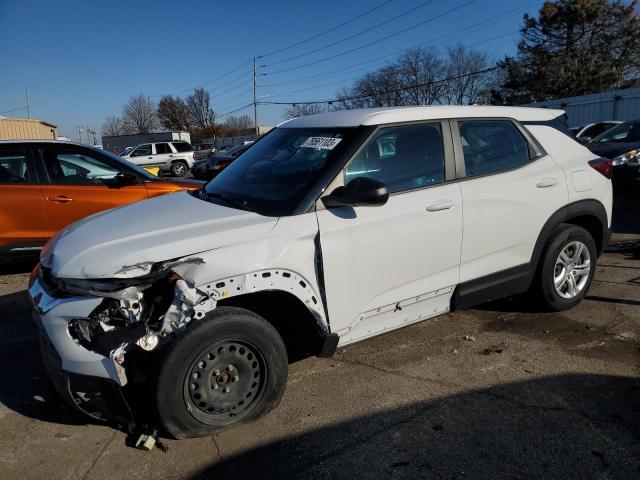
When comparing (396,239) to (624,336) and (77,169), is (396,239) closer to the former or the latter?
(624,336)

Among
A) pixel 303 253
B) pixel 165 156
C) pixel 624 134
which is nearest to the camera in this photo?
pixel 303 253

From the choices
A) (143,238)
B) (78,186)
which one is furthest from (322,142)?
(78,186)

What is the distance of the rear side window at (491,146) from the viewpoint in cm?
366

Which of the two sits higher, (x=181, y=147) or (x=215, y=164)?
(x=181, y=147)

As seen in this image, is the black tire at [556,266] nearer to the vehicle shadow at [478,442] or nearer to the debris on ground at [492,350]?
the debris on ground at [492,350]

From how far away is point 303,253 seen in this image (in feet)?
9.36

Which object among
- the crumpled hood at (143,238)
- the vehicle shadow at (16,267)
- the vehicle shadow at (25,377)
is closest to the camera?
the crumpled hood at (143,238)

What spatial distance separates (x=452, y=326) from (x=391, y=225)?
5.07 feet

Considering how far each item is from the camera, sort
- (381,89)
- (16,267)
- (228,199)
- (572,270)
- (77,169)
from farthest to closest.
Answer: (381,89) → (16,267) → (77,169) → (572,270) → (228,199)

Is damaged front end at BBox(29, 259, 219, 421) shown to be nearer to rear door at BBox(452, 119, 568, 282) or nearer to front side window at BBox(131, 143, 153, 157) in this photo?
rear door at BBox(452, 119, 568, 282)

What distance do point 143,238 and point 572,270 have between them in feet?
11.7

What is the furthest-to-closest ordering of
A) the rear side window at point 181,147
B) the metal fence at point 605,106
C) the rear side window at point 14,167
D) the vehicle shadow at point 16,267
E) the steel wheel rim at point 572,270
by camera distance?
the rear side window at point 181,147 → the metal fence at point 605,106 → the vehicle shadow at point 16,267 → the rear side window at point 14,167 → the steel wheel rim at point 572,270

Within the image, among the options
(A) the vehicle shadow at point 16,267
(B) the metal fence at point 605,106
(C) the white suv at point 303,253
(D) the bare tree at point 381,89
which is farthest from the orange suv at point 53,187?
(D) the bare tree at point 381,89

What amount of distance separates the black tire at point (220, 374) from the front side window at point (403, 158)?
1.15 m
